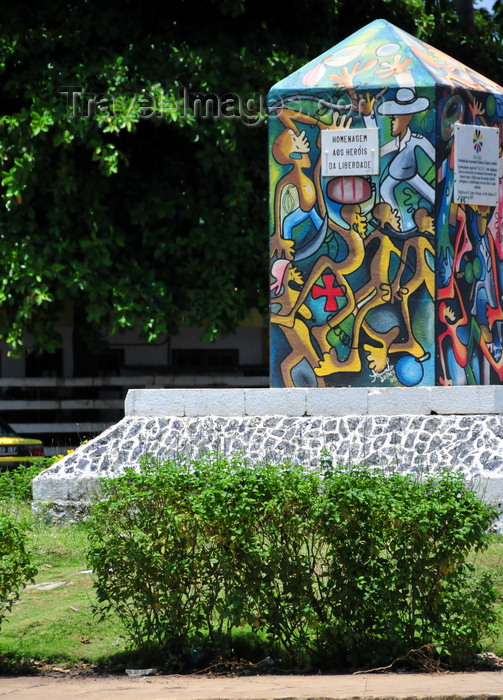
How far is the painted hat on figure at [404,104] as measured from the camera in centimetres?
1225

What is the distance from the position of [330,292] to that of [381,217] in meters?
1.02

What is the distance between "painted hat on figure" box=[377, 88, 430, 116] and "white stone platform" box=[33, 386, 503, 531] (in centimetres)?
310

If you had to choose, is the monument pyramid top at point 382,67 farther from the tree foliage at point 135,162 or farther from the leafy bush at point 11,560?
the leafy bush at point 11,560

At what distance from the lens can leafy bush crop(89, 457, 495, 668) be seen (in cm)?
662

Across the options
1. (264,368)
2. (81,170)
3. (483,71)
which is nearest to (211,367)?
(264,368)

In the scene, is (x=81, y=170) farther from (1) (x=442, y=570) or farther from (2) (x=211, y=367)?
(1) (x=442, y=570)

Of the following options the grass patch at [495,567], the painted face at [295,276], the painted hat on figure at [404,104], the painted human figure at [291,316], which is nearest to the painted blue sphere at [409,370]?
the painted human figure at [291,316]

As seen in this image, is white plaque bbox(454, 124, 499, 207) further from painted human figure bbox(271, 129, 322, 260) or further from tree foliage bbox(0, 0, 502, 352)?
tree foliage bbox(0, 0, 502, 352)

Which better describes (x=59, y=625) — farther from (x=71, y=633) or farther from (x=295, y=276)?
(x=295, y=276)

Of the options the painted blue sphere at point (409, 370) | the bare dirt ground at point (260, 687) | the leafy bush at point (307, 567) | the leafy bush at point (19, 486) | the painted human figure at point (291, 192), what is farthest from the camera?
the painted human figure at point (291, 192)

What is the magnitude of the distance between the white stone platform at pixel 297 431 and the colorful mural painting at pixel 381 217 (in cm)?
72

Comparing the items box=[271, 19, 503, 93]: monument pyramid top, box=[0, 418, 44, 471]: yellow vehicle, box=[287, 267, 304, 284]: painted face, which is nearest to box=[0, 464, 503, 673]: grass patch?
box=[287, 267, 304, 284]: painted face

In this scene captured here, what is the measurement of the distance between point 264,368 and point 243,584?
576 inches

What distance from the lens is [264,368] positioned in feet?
70.0
